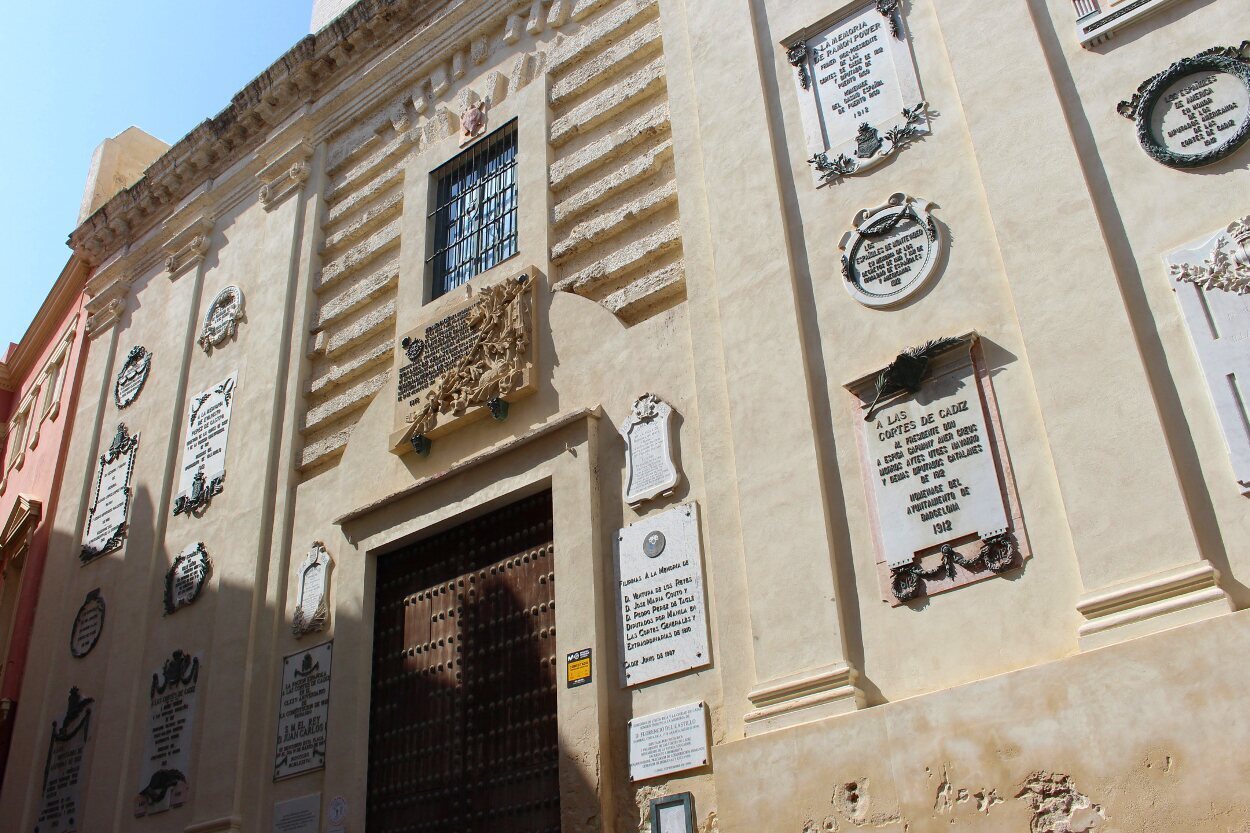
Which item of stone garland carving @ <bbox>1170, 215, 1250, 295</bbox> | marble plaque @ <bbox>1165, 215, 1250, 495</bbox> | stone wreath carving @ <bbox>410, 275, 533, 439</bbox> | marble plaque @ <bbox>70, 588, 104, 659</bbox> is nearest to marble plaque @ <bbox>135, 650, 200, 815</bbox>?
marble plaque @ <bbox>70, 588, 104, 659</bbox>

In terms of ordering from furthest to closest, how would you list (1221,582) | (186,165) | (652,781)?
(186,165)
(652,781)
(1221,582)

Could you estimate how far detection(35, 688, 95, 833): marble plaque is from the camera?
1147 cm

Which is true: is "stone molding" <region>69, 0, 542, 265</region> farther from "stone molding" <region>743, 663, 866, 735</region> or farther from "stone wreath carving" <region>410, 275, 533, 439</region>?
"stone molding" <region>743, 663, 866, 735</region>

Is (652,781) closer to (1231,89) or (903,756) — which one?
(903,756)

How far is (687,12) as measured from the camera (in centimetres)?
992

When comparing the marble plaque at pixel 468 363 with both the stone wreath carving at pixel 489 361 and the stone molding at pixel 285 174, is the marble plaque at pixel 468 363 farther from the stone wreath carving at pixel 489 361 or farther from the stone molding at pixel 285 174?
the stone molding at pixel 285 174

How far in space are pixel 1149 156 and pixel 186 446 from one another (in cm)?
968

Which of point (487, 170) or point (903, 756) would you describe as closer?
point (903, 756)

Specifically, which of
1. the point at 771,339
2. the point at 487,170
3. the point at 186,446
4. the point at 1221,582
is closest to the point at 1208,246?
the point at 1221,582

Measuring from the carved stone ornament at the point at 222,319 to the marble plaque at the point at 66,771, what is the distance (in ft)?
12.6

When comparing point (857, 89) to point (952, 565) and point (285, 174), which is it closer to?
point (952, 565)

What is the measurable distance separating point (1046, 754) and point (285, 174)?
10.4 m

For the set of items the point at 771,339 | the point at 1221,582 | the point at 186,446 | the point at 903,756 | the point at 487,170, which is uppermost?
the point at 487,170

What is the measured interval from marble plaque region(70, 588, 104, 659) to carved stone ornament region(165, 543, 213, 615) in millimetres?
1151
